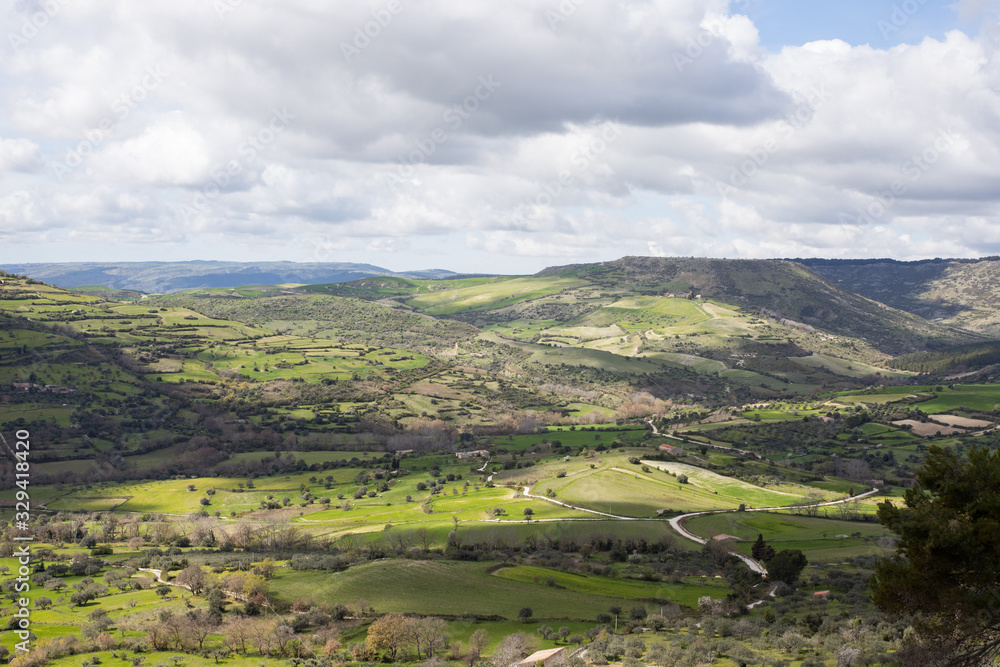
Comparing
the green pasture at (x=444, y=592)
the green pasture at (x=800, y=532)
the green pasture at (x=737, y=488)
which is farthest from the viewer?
the green pasture at (x=737, y=488)

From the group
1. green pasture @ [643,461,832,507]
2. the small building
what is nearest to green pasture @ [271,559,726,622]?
the small building

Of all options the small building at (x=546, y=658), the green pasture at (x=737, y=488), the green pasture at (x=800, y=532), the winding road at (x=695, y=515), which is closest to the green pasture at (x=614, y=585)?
the winding road at (x=695, y=515)

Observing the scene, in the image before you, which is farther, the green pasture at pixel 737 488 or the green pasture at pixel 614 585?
the green pasture at pixel 737 488

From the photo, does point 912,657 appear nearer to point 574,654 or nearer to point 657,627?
point 574,654

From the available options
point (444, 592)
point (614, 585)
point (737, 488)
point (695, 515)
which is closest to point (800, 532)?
point (695, 515)

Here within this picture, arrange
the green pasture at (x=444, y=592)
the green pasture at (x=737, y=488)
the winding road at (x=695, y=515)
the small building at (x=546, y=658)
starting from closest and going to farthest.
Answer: the small building at (x=546, y=658)
the green pasture at (x=444, y=592)
the winding road at (x=695, y=515)
the green pasture at (x=737, y=488)

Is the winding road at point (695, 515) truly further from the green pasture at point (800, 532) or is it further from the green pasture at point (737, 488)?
the green pasture at point (737, 488)

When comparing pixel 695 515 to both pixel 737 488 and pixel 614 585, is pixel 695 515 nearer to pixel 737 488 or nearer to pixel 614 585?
pixel 737 488

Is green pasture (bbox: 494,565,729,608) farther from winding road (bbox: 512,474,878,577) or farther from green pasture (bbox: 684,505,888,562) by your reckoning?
green pasture (bbox: 684,505,888,562)
